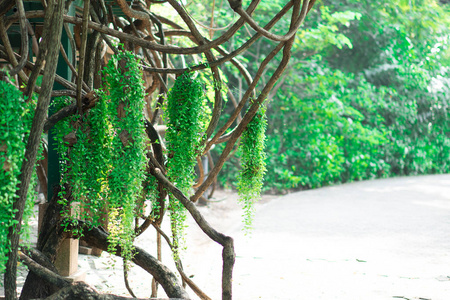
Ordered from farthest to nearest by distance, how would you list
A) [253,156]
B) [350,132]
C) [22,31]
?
[350,132], [253,156], [22,31]

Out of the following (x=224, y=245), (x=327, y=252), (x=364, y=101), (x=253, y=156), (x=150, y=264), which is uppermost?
(x=364, y=101)

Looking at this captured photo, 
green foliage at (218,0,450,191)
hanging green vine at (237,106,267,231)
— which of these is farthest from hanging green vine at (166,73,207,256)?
green foliage at (218,0,450,191)

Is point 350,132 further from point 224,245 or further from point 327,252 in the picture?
point 224,245

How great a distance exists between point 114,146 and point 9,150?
0.52 m

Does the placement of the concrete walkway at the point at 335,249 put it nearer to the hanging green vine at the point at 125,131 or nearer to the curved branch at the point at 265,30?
the hanging green vine at the point at 125,131

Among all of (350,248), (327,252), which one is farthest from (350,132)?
(327,252)

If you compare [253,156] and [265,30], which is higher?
[265,30]

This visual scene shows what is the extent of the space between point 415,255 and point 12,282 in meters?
3.89

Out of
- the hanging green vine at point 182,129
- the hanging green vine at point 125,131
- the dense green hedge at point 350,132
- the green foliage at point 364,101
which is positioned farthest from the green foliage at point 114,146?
the dense green hedge at point 350,132

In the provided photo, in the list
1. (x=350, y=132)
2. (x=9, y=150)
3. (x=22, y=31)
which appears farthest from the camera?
(x=350, y=132)

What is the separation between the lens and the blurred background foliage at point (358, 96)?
31.1 feet

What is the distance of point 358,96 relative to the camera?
9961 mm

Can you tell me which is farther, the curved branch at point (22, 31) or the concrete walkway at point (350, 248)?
the concrete walkway at point (350, 248)

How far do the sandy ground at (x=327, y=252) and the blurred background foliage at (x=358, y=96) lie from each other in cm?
171
